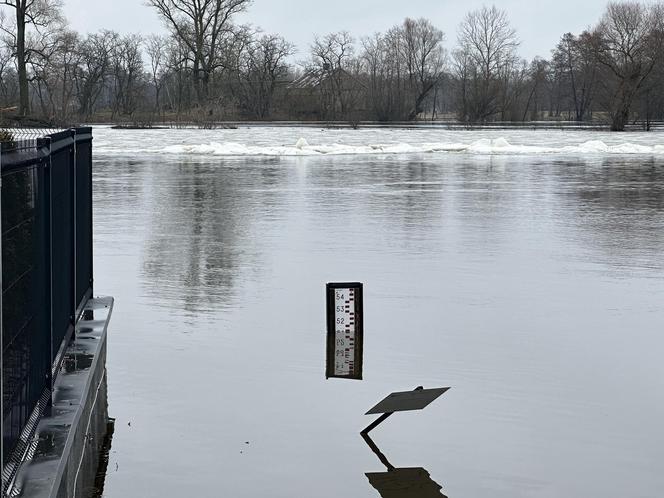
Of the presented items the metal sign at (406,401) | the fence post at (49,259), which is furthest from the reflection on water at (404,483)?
the fence post at (49,259)

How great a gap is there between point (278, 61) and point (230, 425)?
10346cm

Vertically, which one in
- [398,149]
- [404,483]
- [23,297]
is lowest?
[404,483]

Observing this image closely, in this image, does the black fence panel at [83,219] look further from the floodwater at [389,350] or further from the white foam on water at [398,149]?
the white foam on water at [398,149]

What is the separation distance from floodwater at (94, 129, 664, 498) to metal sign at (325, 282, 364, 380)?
0.40 feet

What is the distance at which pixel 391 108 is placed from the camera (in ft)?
321

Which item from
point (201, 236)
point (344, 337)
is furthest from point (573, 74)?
point (344, 337)

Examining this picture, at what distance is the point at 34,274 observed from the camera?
5605 mm

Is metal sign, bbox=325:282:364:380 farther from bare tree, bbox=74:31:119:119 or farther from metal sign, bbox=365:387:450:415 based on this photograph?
bare tree, bbox=74:31:119:119

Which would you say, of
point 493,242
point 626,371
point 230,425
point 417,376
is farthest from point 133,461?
point 493,242

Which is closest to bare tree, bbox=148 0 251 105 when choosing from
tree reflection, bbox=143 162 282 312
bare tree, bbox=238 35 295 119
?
bare tree, bbox=238 35 295 119

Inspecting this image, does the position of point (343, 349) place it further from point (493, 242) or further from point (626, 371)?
point (493, 242)

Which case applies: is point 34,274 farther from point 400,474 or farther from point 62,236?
point 400,474

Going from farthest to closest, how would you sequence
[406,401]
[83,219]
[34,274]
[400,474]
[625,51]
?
1. [625,51]
2. [83,219]
3. [406,401]
4. [400,474]
5. [34,274]

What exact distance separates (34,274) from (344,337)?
373cm
